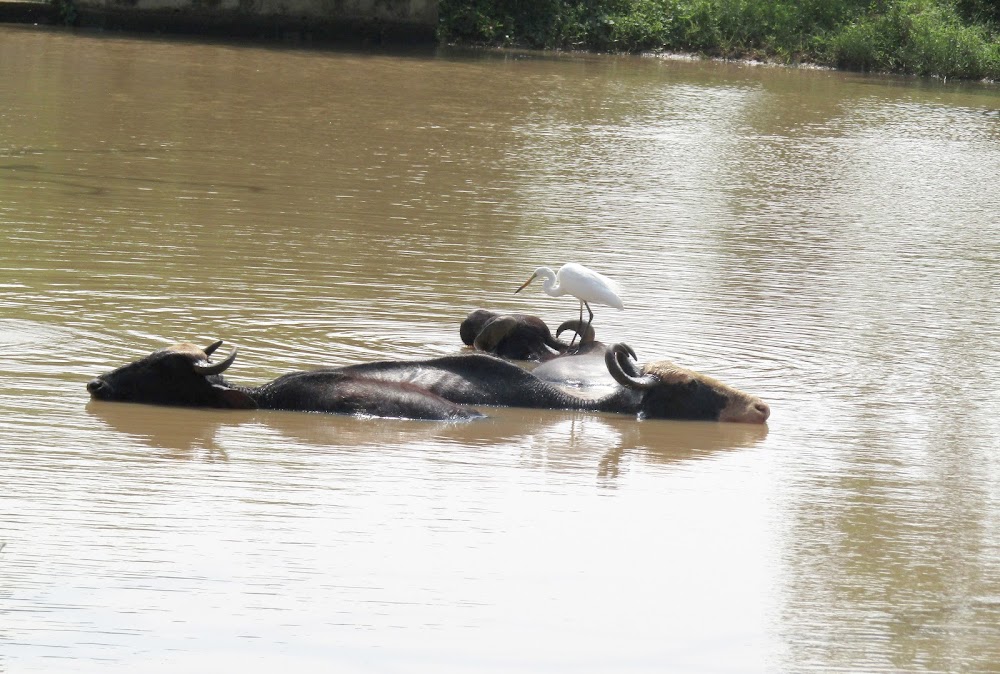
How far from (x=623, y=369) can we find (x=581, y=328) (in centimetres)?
98

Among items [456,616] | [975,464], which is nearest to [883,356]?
[975,464]

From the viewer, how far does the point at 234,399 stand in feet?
20.6

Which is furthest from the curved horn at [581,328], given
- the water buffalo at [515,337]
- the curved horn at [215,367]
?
the curved horn at [215,367]

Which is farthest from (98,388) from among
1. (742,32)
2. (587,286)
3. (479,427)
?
(742,32)

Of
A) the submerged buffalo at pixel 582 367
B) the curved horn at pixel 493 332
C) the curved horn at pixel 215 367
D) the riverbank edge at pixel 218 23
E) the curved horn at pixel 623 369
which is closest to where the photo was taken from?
the curved horn at pixel 215 367

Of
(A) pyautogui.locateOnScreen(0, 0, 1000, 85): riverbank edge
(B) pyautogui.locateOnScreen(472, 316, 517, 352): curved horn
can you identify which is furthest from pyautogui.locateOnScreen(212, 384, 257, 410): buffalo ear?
(A) pyautogui.locateOnScreen(0, 0, 1000, 85): riverbank edge

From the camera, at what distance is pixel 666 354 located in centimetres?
755

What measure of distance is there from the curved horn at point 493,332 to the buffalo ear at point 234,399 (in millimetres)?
1451

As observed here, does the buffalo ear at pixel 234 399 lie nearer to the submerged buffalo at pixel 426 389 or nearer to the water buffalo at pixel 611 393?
the submerged buffalo at pixel 426 389

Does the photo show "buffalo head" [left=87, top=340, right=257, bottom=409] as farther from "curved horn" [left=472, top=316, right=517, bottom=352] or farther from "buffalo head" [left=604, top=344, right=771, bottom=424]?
"buffalo head" [left=604, top=344, right=771, bottom=424]

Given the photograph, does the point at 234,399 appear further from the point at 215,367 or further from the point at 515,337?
the point at 515,337

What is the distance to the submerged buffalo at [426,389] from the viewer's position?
625 centimetres

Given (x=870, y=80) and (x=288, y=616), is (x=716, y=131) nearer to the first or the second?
(x=870, y=80)

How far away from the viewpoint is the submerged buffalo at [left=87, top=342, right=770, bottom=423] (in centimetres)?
625
